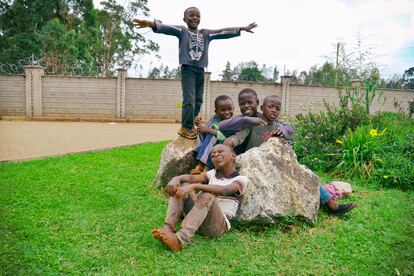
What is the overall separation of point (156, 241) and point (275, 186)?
1.22 metres

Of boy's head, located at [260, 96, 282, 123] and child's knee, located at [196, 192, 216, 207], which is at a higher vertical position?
boy's head, located at [260, 96, 282, 123]

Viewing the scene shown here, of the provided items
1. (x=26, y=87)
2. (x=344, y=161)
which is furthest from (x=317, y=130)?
(x=26, y=87)

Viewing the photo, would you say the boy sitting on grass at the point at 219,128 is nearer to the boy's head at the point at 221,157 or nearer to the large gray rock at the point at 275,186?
the large gray rock at the point at 275,186

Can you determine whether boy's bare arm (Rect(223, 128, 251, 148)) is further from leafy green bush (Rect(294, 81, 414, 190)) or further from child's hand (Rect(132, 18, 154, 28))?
leafy green bush (Rect(294, 81, 414, 190))

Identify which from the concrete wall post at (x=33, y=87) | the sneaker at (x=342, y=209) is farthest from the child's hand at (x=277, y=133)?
the concrete wall post at (x=33, y=87)

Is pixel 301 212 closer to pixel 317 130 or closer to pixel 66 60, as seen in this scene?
pixel 317 130

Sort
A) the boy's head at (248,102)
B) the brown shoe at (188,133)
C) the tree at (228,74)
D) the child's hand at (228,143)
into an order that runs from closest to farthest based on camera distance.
→ 1. the child's hand at (228,143)
2. the boy's head at (248,102)
3. the brown shoe at (188,133)
4. the tree at (228,74)

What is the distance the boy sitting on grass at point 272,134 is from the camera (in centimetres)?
383

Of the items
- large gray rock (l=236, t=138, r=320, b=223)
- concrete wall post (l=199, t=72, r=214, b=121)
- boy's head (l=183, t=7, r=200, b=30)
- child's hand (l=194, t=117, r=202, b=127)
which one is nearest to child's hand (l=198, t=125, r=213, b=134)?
child's hand (l=194, t=117, r=202, b=127)

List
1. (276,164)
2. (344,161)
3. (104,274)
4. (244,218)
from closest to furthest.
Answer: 1. (104,274)
2. (244,218)
3. (276,164)
4. (344,161)

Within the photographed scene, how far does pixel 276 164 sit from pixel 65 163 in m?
4.51

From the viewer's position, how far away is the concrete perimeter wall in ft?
56.0

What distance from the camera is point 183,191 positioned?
10.0 ft

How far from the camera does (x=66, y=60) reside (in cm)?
2066
